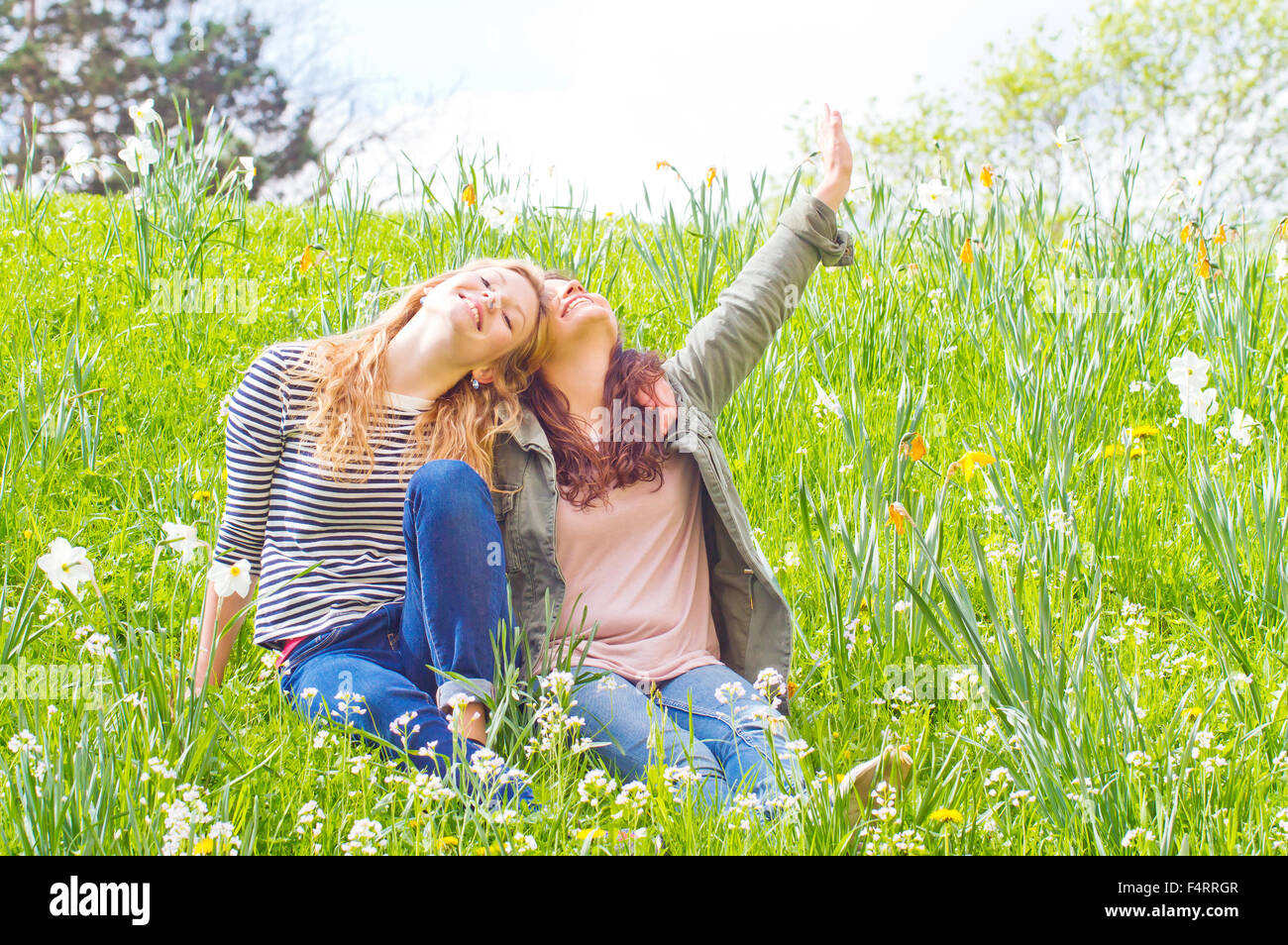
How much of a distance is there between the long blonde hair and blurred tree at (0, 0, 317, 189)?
1302cm

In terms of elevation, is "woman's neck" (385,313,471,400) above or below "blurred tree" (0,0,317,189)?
below

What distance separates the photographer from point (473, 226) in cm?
388

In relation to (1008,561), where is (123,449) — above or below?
above

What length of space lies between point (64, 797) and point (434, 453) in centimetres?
100

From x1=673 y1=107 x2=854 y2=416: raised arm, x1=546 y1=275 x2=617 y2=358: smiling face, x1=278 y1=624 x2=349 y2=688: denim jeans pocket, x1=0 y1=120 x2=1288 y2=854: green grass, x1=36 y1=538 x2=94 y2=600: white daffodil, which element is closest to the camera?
x1=0 y1=120 x2=1288 y2=854: green grass

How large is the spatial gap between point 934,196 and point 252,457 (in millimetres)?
2504

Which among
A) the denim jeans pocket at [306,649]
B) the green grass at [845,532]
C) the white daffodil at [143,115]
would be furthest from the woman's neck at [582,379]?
the white daffodil at [143,115]

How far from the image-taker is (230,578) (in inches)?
72.3

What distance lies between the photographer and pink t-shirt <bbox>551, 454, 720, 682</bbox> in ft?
7.13

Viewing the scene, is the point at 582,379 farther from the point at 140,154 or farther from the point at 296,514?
the point at 140,154

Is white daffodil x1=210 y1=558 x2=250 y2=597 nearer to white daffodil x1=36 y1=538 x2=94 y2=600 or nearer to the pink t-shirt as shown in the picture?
white daffodil x1=36 y1=538 x2=94 y2=600

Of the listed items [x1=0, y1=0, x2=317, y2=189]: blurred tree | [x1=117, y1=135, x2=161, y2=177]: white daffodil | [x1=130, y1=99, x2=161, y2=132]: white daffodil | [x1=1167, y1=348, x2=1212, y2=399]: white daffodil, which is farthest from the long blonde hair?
[x1=0, y1=0, x2=317, y2=189]: blurred tree

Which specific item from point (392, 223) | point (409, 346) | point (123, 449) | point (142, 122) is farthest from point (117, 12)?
point (409, 346)
